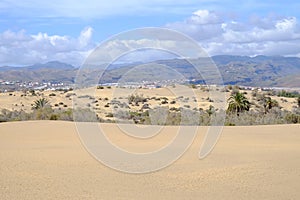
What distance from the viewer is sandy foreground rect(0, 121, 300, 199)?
9.56 m

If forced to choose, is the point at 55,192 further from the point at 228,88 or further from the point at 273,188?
the point at 228,88

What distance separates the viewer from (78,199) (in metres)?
9.02

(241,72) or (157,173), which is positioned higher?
(241,72)

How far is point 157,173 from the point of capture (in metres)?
11.6

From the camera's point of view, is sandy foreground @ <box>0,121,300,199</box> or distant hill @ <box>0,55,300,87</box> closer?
sandy foreground @ <box>0,121,300,199</box>

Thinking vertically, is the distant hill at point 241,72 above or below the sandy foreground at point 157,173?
above

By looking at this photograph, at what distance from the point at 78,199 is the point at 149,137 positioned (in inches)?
396

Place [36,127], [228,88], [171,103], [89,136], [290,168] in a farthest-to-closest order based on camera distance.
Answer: [228,88] → [171,103] → [36,127] → [89,136] → [290,168]

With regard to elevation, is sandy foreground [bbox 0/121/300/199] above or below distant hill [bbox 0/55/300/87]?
below

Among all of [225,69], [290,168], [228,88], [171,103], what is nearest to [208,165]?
[290,168]

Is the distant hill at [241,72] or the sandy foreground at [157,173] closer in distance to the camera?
the sandy foreground at [157,173]

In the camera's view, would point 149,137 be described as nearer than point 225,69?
Yes

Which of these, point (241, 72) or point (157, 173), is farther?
point (241, 72)

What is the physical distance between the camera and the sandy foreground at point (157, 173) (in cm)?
956
